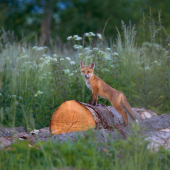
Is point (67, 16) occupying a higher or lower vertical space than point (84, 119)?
higher

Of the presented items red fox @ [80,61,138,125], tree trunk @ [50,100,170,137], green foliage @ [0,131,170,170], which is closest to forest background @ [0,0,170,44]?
red fox @ [80,61,138,125]

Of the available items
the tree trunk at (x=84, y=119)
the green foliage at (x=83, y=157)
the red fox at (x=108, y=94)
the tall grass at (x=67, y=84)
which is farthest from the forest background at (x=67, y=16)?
the green foliage at (x=83, y=157)

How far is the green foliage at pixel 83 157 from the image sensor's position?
3488 millimetres

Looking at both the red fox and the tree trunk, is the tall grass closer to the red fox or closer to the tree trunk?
the red fox

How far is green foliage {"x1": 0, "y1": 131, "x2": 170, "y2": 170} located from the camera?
349cm

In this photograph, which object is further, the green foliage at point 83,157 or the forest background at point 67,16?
the forest background at point 67,16

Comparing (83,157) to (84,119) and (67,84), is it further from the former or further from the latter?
(67,84)

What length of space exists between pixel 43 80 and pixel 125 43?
2705 mm

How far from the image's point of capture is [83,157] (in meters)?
3.42

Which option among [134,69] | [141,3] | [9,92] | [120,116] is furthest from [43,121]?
[141,3]

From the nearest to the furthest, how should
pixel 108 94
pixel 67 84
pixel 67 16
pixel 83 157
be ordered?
1. pixel 83 157
2. pixel 108 94
3. pixel 67 84
4. pixel 67 16

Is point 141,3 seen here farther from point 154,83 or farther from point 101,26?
point 154,83

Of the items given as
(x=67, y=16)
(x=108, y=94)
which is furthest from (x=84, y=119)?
(x=67, y=16)

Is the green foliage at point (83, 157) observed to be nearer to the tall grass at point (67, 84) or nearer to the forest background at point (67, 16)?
the tall grass at point (67, 84)
